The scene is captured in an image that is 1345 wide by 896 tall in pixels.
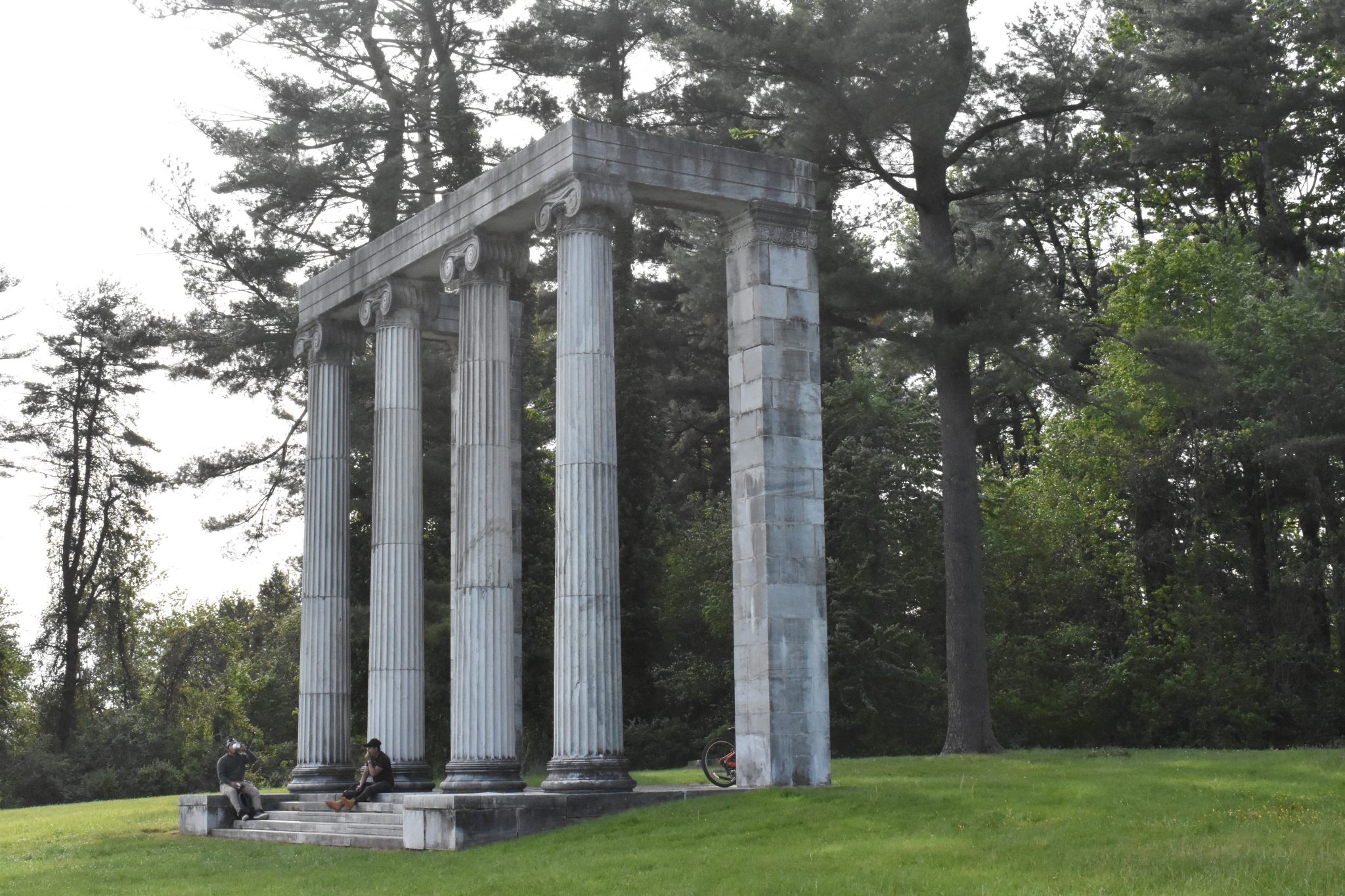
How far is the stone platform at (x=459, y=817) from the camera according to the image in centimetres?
2161

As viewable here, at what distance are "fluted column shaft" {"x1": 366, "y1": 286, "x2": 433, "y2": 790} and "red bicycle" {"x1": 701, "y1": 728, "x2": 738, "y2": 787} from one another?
5.37 m

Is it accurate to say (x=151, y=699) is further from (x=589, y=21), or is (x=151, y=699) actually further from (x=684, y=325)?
(x=589, y=21)

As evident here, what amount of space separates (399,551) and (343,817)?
5.02 metres

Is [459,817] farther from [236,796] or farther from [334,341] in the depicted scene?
[334,341]

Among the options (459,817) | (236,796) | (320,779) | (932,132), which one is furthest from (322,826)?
(932,132)

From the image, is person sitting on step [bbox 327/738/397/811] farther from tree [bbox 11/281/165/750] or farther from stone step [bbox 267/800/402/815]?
tree [bbox 11/281/165/750]

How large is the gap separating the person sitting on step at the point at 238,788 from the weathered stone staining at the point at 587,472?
9.09 ft

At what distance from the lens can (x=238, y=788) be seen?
1128 inches

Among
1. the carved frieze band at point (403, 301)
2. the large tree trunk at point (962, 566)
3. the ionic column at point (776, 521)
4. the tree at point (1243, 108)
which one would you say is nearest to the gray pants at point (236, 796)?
the carved frieze band at point (403, 301)

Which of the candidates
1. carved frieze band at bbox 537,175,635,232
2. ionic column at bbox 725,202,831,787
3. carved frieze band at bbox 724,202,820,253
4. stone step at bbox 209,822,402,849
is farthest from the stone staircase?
carved frieze band at bbox 724,202,820,253

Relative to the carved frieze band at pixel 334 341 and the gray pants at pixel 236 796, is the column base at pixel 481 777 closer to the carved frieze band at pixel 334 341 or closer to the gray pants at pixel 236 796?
the gray pants at pixel 236 796

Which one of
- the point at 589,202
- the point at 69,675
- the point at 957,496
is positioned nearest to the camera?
the point at 589,202

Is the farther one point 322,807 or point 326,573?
point 326,573

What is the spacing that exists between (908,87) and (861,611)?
53.0 ft
